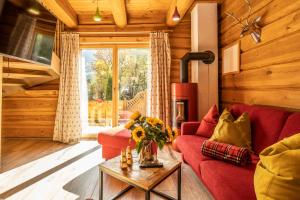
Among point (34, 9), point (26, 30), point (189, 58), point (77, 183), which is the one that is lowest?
point (77, 183)

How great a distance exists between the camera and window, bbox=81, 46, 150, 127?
4770mm

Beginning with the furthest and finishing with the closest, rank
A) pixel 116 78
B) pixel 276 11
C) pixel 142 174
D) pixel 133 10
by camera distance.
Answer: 1. pixel 116 78
2. pixel 133 10
3. pixel 276 11
4. pixel 142 174

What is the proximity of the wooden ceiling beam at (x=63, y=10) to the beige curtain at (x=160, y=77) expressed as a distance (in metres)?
1.65

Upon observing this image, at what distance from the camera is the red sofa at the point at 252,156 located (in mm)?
1441

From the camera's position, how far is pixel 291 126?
5.85 ft

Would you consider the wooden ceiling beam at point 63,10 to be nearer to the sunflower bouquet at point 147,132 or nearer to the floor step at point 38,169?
the floor step at point 38,169

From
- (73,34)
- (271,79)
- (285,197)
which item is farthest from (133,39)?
(285,197)

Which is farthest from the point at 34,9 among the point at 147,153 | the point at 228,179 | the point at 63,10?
the point at 228,179

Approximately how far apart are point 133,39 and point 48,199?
351 cm

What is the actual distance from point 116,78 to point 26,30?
2.19 meters

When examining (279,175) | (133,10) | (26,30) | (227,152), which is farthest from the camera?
(133,10)

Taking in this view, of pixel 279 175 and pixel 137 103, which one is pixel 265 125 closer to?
pixel 279 175

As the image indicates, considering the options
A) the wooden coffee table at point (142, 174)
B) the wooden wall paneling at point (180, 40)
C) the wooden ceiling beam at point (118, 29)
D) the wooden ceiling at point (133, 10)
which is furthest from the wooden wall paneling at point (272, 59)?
the wooden ceiling beam at point (118, 29)

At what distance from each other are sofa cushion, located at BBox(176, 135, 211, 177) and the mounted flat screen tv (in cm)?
246
